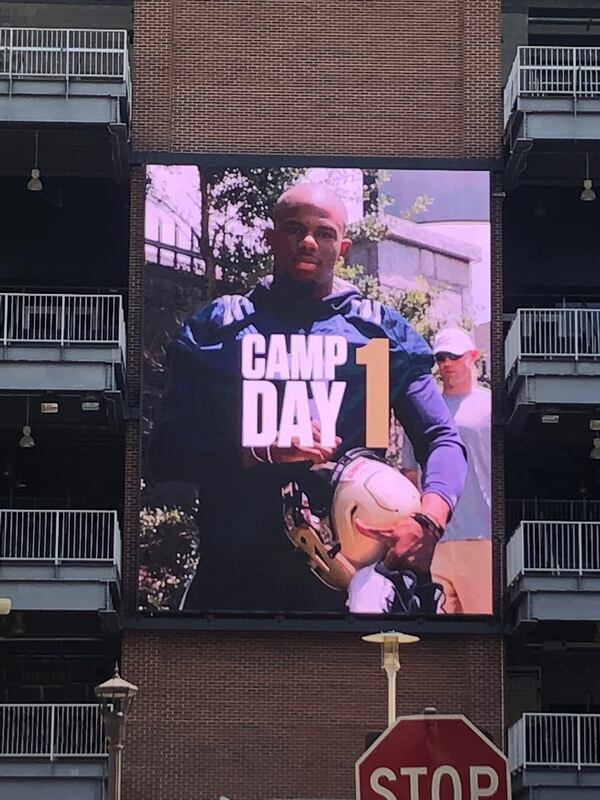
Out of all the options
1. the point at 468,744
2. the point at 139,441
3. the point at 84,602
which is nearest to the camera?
the point at 468,744

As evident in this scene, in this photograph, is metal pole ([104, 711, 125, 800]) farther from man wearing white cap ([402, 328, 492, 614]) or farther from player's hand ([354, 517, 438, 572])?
man wearing white cap ([402, 328, 492, 614])

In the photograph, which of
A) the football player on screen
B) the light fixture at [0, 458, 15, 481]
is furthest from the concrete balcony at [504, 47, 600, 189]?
the light fixture at [0, 458, 15, 481]

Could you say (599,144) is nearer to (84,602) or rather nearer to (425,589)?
(425,589)

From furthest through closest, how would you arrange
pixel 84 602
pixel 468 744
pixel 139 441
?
pixel 139 441 < pixel 84 602 < pixel 468 744

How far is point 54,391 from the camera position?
30.8 m

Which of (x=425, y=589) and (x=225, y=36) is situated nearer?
(x=425, y=589)

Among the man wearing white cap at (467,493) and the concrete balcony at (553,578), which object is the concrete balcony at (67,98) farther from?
the concrete balcony at (553,578)

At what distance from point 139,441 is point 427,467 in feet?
18.2

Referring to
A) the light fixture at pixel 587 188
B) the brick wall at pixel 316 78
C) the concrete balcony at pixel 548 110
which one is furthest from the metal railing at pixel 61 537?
the light fixture at pixel 587 188

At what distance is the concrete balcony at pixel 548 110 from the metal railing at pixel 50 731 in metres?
13.4

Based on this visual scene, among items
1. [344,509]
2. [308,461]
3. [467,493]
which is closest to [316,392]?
[308,461]

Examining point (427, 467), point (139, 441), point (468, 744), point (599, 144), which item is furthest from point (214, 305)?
point (468, 744)

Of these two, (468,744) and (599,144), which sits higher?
(599,144)

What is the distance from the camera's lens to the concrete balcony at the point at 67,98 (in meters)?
31.5
